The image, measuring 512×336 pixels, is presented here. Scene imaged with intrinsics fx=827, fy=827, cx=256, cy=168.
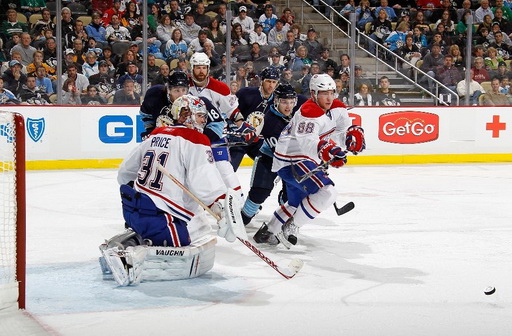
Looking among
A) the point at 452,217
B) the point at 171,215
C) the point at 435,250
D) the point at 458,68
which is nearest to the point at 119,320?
the point at 171,215

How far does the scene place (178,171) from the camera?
394 cm

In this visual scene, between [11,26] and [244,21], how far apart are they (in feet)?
8.52

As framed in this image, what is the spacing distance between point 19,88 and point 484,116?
5.56 metres

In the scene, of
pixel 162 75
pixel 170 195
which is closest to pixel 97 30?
pixel 162 75

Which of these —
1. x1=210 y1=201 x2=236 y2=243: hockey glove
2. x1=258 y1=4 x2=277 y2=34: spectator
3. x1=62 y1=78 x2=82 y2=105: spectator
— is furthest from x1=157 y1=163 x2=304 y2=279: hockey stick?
x1=258 y1=4 x2=277 y2=34: spectator

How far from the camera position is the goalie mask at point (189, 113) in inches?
157

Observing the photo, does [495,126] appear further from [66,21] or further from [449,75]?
[66,21]

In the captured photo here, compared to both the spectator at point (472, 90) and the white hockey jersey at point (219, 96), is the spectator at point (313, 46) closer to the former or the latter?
the spectator at point (472, 90)

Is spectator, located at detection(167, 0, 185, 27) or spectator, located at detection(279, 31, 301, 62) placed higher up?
spectator, located at detection(167, 0, 185, 27)

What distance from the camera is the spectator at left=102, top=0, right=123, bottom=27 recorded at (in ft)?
29.7

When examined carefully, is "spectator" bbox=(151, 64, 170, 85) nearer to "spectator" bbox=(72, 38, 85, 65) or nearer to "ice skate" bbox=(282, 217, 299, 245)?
"spectator" bbox=(72, 38, 85, 65)

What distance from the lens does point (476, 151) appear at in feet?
33.9

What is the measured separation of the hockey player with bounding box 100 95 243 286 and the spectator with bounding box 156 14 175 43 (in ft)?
17.2

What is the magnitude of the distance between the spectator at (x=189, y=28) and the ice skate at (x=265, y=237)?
4.50 m
